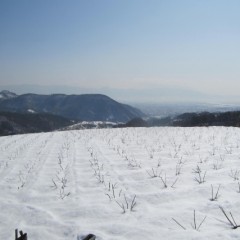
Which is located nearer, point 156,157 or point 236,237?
point 236,237

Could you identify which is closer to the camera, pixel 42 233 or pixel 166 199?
pixel 42 233

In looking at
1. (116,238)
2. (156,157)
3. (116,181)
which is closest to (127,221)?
(116,238)

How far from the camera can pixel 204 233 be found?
310cm

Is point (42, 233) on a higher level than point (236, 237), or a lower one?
lower

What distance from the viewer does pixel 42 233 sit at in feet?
11.7

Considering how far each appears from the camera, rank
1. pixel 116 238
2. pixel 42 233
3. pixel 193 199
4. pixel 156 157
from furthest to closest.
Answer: pixel 156 157 < pixel 193 199 < pixel 42 233 < pixel 116 238

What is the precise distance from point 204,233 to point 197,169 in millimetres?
3000

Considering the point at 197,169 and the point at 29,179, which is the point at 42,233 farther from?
the point at 197,169

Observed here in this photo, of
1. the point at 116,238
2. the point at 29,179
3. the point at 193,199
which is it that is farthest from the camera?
the point at 29,179

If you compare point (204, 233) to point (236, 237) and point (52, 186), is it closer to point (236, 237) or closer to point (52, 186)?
point (236, 237)

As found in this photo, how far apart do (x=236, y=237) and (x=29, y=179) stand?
15.2ft

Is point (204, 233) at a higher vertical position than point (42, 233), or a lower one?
higher

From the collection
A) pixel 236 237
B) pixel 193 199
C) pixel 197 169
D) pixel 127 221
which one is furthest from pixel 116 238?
pixel 197 169

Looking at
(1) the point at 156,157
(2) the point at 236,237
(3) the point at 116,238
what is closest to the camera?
(2) the point at 236,237
